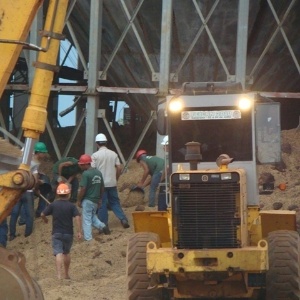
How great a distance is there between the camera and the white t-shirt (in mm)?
17688

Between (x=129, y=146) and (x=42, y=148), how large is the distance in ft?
33.3

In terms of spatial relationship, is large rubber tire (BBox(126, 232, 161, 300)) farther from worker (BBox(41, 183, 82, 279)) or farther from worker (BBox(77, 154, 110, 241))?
worker (BBox(77, 154, 110, 241))

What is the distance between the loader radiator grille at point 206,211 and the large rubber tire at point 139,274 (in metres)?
0.53

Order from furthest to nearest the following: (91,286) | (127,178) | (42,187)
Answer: (127,178)
(91,286)
(42,187)

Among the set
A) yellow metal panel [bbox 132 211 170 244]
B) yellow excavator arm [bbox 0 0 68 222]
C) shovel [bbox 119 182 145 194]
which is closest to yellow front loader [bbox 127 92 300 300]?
yellow metal panel [bbox 132 211 170 244]

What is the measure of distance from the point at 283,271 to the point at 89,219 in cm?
653

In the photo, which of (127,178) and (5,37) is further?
(127,178)

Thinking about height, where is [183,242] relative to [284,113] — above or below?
→ below

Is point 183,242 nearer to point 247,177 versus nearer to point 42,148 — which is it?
point 247,177

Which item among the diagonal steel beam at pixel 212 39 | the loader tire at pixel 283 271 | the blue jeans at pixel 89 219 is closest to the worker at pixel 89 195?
the blue jeans at pixel 89 219

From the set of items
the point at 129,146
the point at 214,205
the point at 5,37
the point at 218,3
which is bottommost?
the point at 214,205

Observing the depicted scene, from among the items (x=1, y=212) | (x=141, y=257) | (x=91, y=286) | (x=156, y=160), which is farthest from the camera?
(x=156, y=160)

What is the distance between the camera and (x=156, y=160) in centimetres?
1880

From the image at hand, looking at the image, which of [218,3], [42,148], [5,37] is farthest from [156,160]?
[5,37]
